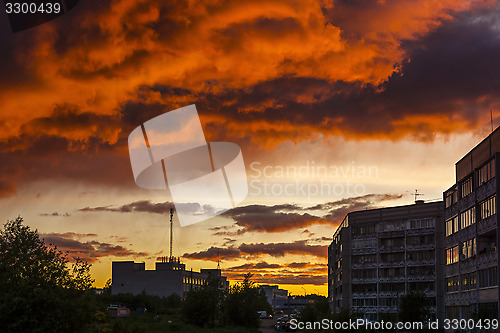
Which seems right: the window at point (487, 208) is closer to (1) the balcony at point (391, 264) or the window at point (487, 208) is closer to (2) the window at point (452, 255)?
(2) the window at point (452, 255)

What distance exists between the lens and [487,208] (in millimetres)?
69000

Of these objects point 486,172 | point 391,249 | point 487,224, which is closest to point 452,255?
point 487,224

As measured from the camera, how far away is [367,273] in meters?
143

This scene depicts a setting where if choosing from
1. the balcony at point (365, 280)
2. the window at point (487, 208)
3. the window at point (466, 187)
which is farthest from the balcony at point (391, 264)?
the window at point (487, 208)

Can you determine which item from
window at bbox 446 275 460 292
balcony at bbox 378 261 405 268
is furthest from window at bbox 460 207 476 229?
balcony at bbox 378 261 405 268

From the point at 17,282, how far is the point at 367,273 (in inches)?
4059

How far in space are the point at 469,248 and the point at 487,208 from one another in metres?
8.46

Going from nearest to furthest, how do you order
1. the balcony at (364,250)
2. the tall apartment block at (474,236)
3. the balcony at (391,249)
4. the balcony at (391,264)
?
1. the tall apartment block at (474,236)
2. the balcony at (391,264)
3. the balcony at (391,249)
4. the balcony at (364,250)

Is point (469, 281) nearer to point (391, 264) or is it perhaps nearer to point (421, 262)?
point (421, 262)

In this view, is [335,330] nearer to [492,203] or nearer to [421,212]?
[492,203]

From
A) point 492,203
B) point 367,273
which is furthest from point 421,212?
point 492,203

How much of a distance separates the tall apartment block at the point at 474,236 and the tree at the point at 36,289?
40.8 m

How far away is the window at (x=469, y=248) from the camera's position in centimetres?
7400

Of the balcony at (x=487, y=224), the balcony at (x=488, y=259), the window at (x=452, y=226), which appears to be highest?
the window at (x=452, y=226)
